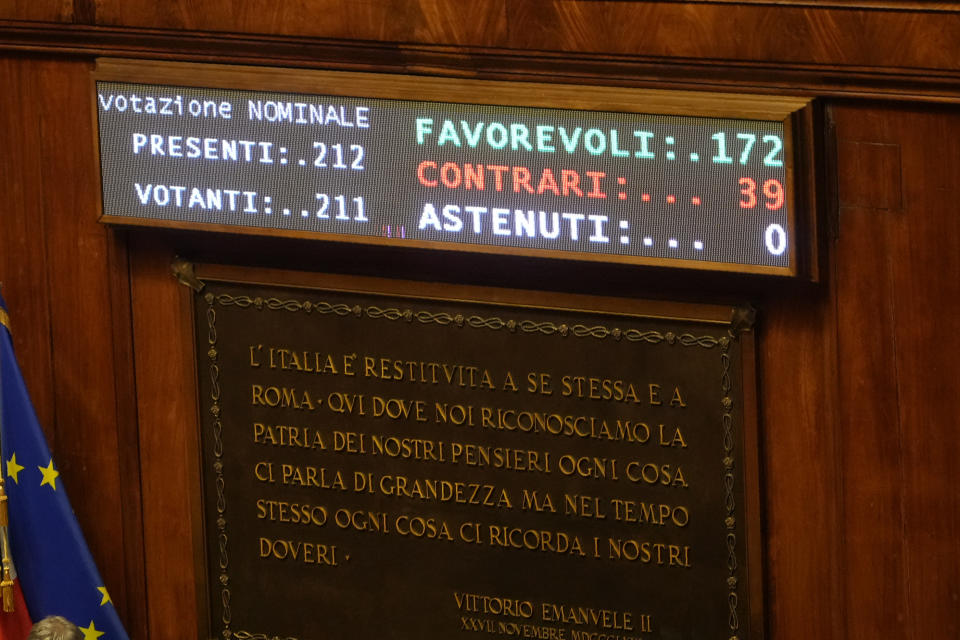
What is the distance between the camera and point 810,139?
4.90 metres

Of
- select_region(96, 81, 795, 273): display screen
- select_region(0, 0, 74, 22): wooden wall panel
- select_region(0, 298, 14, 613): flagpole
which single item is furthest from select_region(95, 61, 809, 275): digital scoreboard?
select_region(0, 298, 14, 613): flagpole

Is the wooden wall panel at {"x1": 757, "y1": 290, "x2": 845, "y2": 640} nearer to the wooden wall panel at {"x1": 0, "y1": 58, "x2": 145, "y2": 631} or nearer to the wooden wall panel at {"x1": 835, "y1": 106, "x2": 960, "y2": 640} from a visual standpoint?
the wooden wall panel at {"x1": 835, "y1": 106, "x2": 960, "y2": 640}

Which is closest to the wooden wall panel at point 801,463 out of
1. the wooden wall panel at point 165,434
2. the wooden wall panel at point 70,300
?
the wooden wall panel at point 165,434

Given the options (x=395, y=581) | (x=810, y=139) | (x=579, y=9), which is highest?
(x=579, y=9)

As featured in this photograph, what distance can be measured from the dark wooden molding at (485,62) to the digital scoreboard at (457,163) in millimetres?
65

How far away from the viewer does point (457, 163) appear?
5.29 meters

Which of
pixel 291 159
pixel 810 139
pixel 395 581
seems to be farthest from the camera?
pixel 395 581

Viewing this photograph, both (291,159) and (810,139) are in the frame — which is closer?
(810,139)

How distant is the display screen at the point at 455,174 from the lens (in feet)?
16.5

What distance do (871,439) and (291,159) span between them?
1780 millimetres

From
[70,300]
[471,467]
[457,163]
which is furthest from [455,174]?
[70,300]

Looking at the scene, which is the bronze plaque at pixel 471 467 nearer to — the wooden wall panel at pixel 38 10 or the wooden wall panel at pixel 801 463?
the wooden wall panel at pixel 801 463

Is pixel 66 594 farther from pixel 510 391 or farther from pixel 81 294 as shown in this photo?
pixel 510 391

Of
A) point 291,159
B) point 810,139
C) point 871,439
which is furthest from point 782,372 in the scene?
point 291,159
